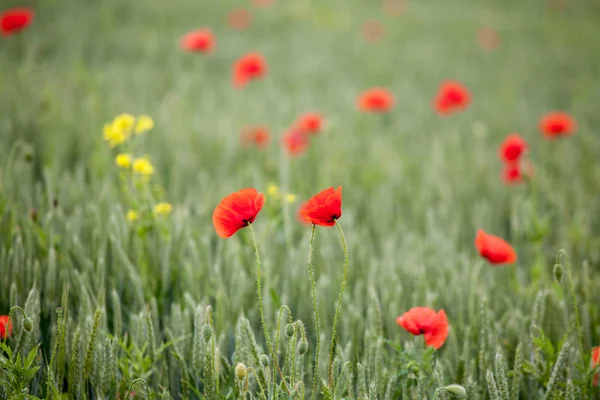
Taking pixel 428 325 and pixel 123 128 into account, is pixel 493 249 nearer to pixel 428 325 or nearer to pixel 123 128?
pixel 428 325

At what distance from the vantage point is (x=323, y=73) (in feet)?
14.5

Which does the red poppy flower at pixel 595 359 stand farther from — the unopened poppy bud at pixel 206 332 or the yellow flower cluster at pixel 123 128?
the yellow flower cluster at pixel 123 128

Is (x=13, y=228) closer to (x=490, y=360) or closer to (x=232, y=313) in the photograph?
(x=232, y=313)

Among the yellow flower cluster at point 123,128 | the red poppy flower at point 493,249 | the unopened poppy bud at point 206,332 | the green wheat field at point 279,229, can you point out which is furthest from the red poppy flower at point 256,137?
the unopened poppy bud at point 206,332

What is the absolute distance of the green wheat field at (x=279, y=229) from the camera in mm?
959

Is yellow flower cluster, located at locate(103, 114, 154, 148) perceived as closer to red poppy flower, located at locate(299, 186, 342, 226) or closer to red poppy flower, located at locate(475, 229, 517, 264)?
red poppy flower, located at locate(299, 186, 342, 226)

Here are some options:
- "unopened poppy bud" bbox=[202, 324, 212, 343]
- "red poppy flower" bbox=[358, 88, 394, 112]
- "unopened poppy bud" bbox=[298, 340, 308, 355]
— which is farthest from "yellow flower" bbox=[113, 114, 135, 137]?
"red poppy flower" bbox=[358, 88, 394, 112]

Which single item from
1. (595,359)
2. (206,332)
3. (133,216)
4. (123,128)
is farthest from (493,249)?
(123,128)

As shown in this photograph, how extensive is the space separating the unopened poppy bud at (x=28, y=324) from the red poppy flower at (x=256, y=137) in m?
1.57

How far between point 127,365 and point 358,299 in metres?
0.57

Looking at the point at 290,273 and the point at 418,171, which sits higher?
the point at 418,171

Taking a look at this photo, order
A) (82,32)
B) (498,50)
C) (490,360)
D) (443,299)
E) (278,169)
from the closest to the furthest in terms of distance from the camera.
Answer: (490,360) → (443,299) → (278,169) → (82,32) → (498,50)

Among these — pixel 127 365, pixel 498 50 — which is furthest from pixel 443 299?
pixel 498 50

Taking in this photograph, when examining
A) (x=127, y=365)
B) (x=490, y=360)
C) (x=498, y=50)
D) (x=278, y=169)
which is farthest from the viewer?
(x=498, y=50)
